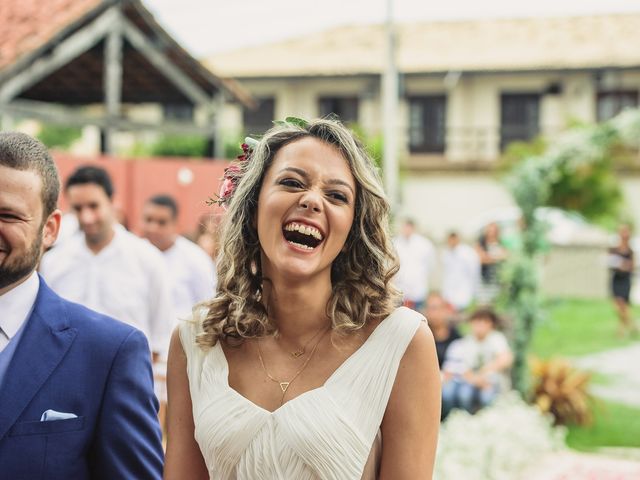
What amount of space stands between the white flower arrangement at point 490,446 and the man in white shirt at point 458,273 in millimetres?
8477

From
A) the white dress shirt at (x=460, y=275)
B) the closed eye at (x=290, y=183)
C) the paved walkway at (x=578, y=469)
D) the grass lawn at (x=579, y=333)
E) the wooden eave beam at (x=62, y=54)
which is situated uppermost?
the wooden eave beam at (x=62, y=54)

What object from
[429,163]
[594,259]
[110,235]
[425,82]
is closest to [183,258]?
[110,235]

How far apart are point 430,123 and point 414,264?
68.3 ft

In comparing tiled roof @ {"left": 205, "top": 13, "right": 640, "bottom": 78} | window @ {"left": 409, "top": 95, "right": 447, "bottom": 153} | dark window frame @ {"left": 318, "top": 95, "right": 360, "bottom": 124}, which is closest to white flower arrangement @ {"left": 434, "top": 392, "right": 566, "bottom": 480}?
tiled roof @ {"left": 205, "top": 13, "right": 640, "bottom": 78}

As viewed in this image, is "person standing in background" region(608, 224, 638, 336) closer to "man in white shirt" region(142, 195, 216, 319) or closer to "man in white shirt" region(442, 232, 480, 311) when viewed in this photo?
"man in white shirt" region(442, 232, 480, 311)

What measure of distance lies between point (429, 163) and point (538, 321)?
23400 millimetres

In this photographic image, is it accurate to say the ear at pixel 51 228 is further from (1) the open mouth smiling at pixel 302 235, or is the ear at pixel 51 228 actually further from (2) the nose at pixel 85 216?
(2) the nose at pixel 85 216

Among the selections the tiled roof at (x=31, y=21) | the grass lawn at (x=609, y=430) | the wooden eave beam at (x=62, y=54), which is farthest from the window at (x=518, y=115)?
the grass lawn at (x=609, y=430)

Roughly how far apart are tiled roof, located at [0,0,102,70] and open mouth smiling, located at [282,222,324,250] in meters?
10.8

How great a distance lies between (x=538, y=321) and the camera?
1069 centimetres

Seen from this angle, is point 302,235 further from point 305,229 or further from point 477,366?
point 477,366

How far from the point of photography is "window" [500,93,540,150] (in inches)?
1393

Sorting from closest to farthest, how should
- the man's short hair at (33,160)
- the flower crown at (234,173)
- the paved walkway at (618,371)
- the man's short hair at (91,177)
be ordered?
1. the man's short hair at (33,160)
2. the flower crown at (234,173)
3. the man's short hair at (91,177)
4. the paved walkway at (618,371)

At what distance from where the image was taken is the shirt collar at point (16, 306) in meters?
2.59
